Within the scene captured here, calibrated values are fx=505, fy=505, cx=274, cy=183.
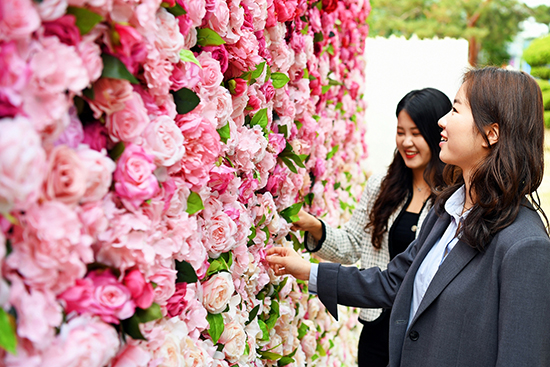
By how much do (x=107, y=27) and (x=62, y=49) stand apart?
12 centimetres

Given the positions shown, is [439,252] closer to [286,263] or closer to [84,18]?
[286,263]

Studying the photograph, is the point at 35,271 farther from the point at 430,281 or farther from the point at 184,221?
the point at 430,281

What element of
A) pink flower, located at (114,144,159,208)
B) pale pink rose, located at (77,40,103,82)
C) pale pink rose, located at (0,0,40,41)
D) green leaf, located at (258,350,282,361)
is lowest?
green leaf, located at (258,350,282,361)

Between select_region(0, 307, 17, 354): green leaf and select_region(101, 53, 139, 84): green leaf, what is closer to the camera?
select_region(0, 307, 17, 354): green leaf

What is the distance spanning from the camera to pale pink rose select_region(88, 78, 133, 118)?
773 mm

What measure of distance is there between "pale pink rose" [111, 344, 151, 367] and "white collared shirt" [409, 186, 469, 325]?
1.16 m

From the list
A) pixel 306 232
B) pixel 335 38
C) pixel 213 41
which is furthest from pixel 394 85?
pixel 213 41

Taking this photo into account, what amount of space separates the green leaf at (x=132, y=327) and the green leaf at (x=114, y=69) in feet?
1.26

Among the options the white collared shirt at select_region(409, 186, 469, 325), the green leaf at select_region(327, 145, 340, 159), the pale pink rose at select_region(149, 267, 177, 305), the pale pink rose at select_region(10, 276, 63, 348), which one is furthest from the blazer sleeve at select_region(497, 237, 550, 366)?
the green leaf at select_region(327, 145, 340, 159)

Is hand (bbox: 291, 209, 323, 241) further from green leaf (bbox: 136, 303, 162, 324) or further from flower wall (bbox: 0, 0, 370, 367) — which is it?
green leaf (bbox: 136, 303, 162, 324)

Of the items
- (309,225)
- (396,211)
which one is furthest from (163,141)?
(396,211)

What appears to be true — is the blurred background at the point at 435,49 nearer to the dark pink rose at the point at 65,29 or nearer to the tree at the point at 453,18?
the tree at the point at 453,18

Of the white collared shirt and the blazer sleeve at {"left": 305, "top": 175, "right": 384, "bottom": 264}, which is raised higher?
the white collared shirt

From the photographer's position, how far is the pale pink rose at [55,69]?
64 centimetres
